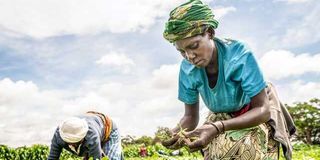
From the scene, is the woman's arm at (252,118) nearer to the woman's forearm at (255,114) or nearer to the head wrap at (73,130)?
the woman's forearm at (255,114)

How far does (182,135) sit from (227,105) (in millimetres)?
427

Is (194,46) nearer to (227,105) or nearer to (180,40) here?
(180,40)

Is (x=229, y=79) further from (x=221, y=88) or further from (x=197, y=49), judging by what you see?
(x=197, y=49)

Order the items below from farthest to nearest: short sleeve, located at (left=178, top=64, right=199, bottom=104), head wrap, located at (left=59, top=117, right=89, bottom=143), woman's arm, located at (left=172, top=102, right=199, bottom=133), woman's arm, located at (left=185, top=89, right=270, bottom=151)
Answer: head wrap, located at (left=59, top=117, right=89, bottom=143), woman's arm, located at (left=172, top=102, right=199, bottom=133), short sleeve, located at (left=178, top=64, right=199, bottom=104), woman's arm, located at (left=185, top=89, right=270, bottom=151)

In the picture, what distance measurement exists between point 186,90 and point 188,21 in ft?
1.80

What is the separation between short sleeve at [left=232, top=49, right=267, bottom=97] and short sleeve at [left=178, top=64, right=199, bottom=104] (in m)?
0.37

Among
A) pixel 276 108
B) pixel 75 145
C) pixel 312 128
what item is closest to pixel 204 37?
pixel 276 108

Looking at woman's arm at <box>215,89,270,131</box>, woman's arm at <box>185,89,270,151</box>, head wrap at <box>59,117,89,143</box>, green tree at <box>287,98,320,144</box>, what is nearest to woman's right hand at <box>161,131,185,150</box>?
woman's arm at <box>185,89,270,151</box>

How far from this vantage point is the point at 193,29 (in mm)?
2457

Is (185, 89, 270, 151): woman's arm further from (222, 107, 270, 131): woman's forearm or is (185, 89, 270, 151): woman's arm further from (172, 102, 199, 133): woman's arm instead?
(172, 102, 199, 133): woman's arm

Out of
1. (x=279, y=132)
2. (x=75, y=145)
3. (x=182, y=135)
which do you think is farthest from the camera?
(x=75, y=145)

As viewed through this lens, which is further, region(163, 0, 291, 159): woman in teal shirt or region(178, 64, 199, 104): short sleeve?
region(178, 64, 199, 104): short sleeve

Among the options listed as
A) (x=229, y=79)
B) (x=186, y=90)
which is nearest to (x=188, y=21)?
(x=229, y=79)

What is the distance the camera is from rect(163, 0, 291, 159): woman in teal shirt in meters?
2.46
